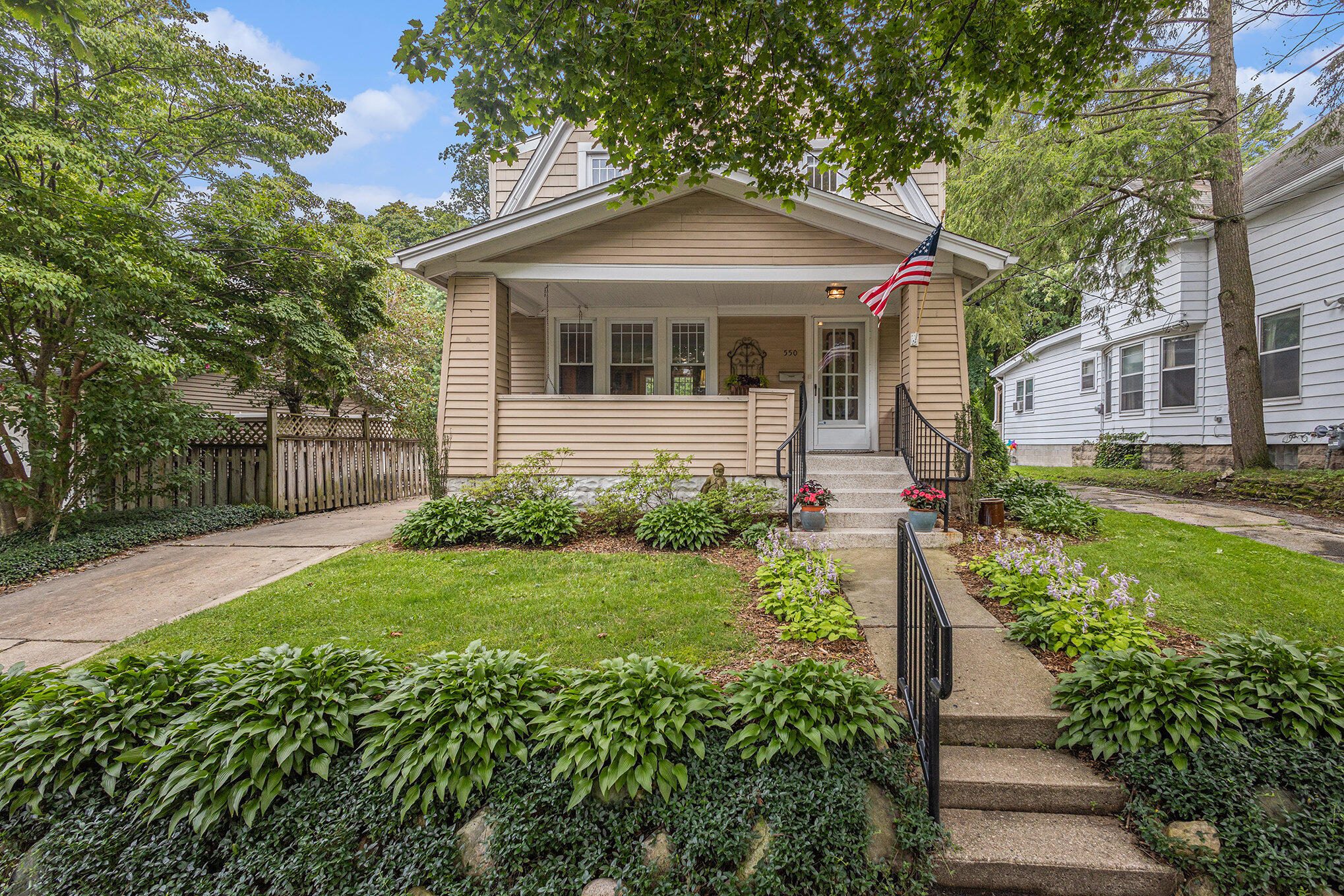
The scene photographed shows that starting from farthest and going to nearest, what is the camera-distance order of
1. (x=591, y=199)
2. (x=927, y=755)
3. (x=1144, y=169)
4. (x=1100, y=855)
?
(x=1144, y=169) → (x=591, y=199) → (x=927, y=755) → (x=1100, y=855)

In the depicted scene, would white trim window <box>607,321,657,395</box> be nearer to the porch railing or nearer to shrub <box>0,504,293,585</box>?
the porch railing

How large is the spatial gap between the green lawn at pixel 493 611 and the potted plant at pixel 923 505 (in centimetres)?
247

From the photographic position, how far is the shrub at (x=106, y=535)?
569 centimetres

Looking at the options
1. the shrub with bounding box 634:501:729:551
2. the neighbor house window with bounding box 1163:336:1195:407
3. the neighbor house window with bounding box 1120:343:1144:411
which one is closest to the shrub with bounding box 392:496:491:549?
the shrub with bounding box 634:501:729:551

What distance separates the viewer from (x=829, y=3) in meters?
3.98

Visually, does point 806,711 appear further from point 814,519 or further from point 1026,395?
point 1026,395

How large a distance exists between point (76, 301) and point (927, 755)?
8.85 meters

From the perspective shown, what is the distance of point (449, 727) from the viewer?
8.17 ft

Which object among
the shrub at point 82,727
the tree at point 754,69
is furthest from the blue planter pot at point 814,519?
the shrub at point 82,727

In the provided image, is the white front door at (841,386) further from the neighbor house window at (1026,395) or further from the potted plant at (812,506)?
the neighbor house window at (1026,395)

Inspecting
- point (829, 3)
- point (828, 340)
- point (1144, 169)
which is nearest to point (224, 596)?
point (829, 3)

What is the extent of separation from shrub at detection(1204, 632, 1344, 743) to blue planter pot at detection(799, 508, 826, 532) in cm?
359

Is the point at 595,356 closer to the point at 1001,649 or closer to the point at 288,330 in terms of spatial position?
the point at 288,330

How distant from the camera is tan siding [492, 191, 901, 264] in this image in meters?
7.49
